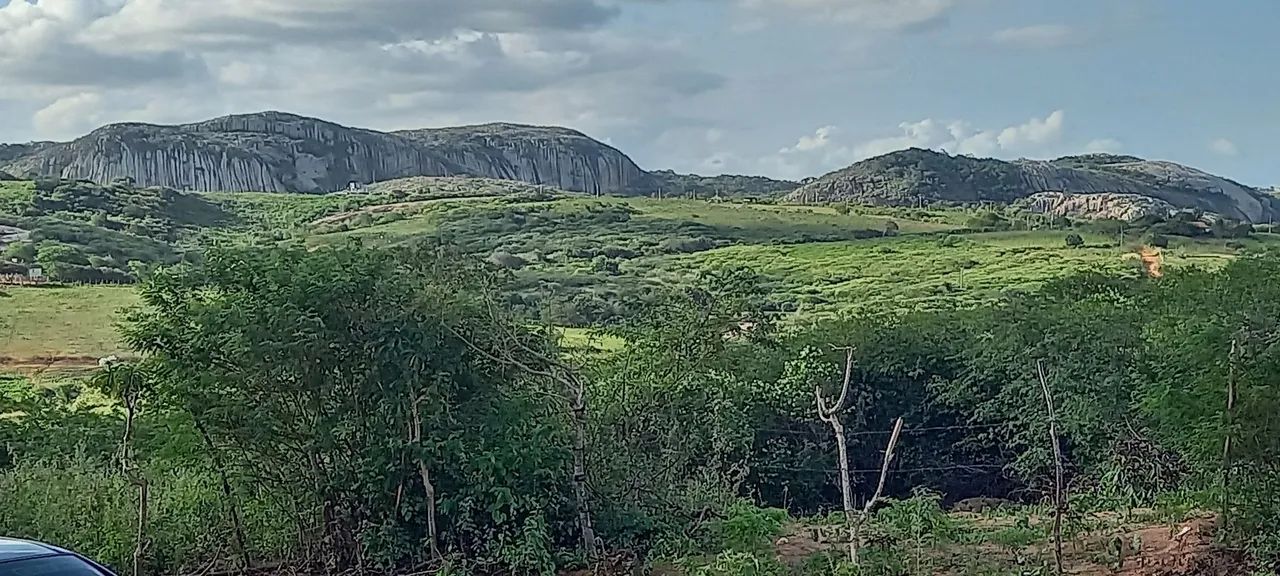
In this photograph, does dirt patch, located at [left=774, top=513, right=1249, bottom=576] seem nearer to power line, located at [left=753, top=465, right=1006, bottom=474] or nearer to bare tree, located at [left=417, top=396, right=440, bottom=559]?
bare tree, located at [left=417, top=396, right=440, bottom=559]

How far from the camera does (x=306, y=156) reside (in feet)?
497

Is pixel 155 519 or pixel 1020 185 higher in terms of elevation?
pixel 1020 185

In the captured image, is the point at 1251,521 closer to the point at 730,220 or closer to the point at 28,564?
the point at 28,564

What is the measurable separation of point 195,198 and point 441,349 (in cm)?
8697

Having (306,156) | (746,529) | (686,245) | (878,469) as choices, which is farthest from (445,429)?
(306,156)

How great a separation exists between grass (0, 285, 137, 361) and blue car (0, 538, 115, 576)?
2156 centimetres

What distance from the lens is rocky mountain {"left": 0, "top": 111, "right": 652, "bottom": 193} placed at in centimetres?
13325

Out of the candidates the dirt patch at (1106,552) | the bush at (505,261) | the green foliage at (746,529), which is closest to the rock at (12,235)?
the bush at (505,261)

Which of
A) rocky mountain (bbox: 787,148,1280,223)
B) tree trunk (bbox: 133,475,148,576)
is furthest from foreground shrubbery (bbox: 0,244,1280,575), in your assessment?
rocky mountain (bbox: 787,148,1280,223)

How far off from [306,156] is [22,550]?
494 feet

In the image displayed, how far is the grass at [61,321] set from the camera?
29.6m

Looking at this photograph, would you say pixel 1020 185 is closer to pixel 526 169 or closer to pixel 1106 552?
pixel 526 169

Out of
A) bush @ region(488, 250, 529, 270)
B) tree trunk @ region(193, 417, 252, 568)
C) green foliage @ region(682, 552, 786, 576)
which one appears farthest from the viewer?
bush @ region(488, 250, 529, 270)

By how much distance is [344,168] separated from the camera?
512 ft
